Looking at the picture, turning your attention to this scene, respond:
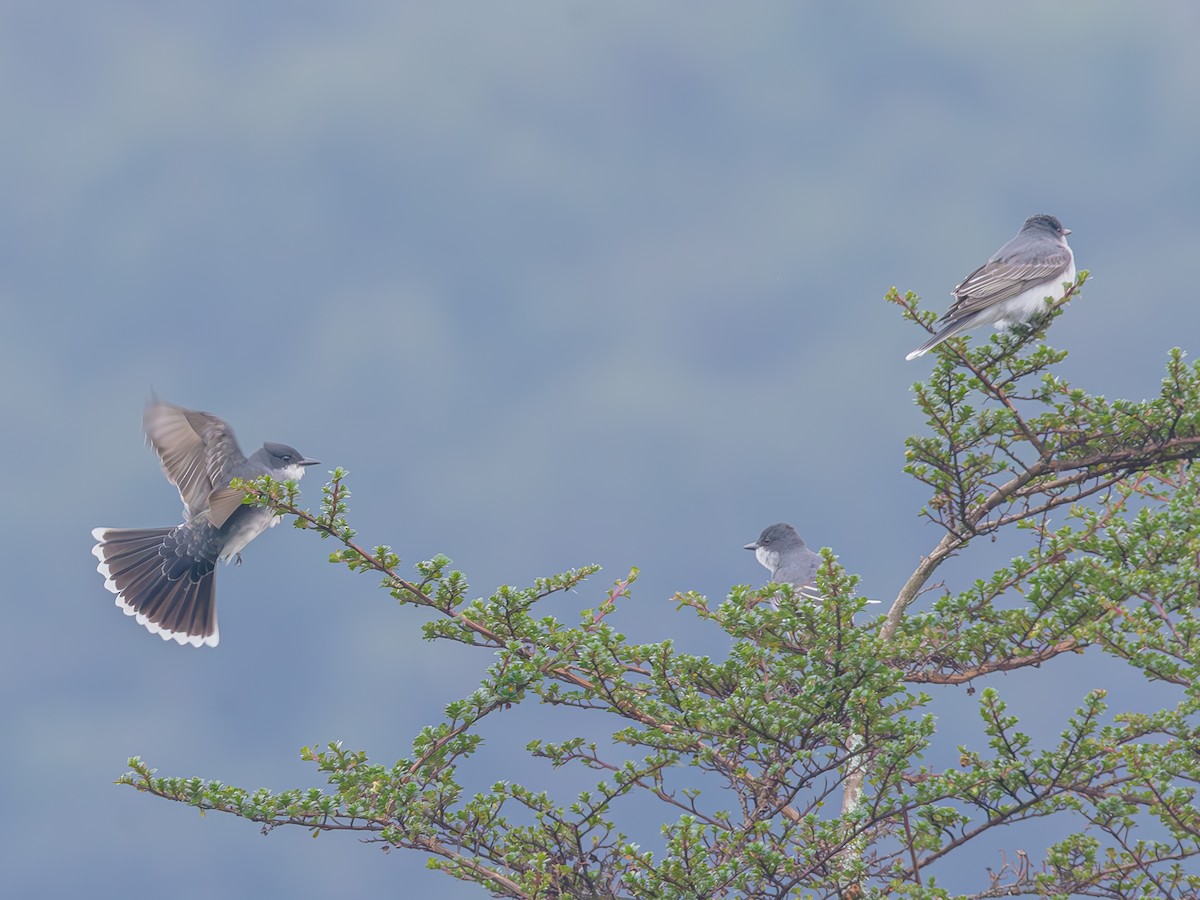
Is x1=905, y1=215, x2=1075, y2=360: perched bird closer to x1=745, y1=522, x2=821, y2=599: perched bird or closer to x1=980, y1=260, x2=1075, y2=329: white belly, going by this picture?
x1=980, y1=260, x2=1075, y2=329: white belly

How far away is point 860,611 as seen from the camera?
7938 mm

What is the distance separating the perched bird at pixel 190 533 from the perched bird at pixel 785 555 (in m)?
5.23

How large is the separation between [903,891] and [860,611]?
1884mm

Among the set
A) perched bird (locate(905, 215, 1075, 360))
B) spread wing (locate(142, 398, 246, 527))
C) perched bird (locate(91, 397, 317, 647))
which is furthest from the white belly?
spread wing (locate(142, 398, 246, 527))

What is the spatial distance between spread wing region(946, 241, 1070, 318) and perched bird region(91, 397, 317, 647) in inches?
280

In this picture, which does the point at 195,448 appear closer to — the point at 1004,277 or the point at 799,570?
the point at 799,570

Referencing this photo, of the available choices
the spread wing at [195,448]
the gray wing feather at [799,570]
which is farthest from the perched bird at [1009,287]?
the spread wing at [195,448]

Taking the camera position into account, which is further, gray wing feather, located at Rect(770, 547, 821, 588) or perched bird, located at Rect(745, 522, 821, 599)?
perched bird, located at Rect(745, 522, 821, 599)

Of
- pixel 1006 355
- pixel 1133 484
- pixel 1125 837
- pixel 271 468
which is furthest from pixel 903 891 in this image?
pixel 271 468

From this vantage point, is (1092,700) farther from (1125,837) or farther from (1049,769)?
(1125,837)

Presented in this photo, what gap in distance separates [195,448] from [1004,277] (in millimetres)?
8700

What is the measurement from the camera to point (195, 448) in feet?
42.3

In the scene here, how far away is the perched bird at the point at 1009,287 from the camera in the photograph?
11570 millimetres

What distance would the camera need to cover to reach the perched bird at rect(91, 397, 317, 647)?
12797 millimetres
